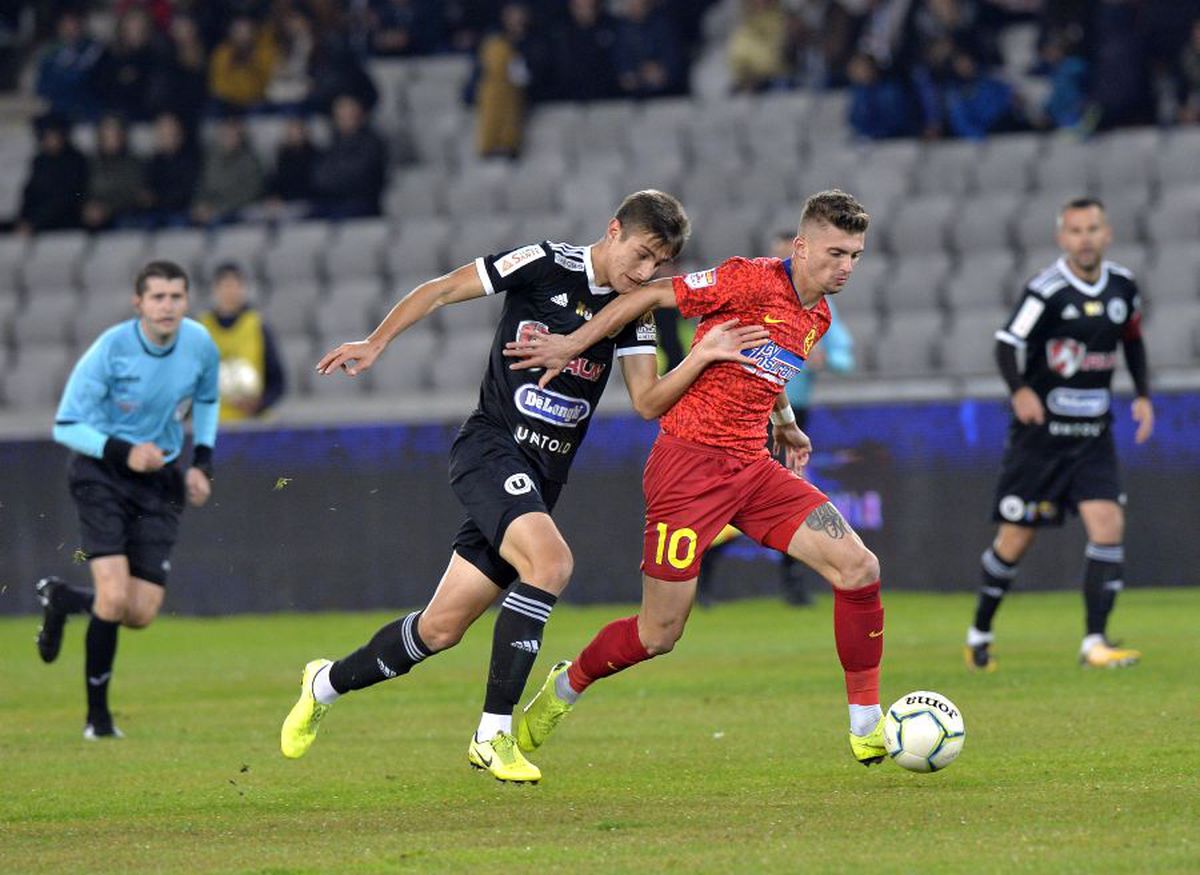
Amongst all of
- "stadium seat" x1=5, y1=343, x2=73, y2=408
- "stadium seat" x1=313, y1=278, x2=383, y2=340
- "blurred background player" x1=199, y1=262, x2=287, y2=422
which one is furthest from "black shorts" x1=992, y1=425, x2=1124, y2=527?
"stadium seat" x1=5, y1=343, x2=73, y2=408

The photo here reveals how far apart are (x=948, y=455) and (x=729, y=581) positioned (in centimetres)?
200

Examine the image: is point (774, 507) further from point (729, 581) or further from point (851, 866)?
point (729, 581)

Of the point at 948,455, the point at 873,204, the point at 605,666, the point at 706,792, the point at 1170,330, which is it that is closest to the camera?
the point at 706,792

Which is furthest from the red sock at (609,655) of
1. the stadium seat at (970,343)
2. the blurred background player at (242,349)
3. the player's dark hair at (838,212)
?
the stadium seat at (970,343)

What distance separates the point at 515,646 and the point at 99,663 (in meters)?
3.07

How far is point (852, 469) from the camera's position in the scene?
603 inches

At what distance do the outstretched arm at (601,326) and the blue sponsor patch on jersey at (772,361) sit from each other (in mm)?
369

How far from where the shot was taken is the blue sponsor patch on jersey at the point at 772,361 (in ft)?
24.8

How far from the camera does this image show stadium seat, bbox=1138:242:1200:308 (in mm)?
17016

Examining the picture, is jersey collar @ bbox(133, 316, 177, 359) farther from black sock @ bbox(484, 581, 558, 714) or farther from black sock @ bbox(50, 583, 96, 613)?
black sock @ bbox(484, 581, 558, 714)

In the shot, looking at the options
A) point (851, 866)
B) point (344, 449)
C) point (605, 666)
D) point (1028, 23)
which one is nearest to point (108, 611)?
point (605, 666)

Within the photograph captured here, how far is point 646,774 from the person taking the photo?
7.73 m

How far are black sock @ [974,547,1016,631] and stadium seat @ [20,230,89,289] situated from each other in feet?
40.2

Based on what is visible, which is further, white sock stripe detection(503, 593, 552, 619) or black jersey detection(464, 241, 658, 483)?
black jersey detection(464, 241, 658, 483)
